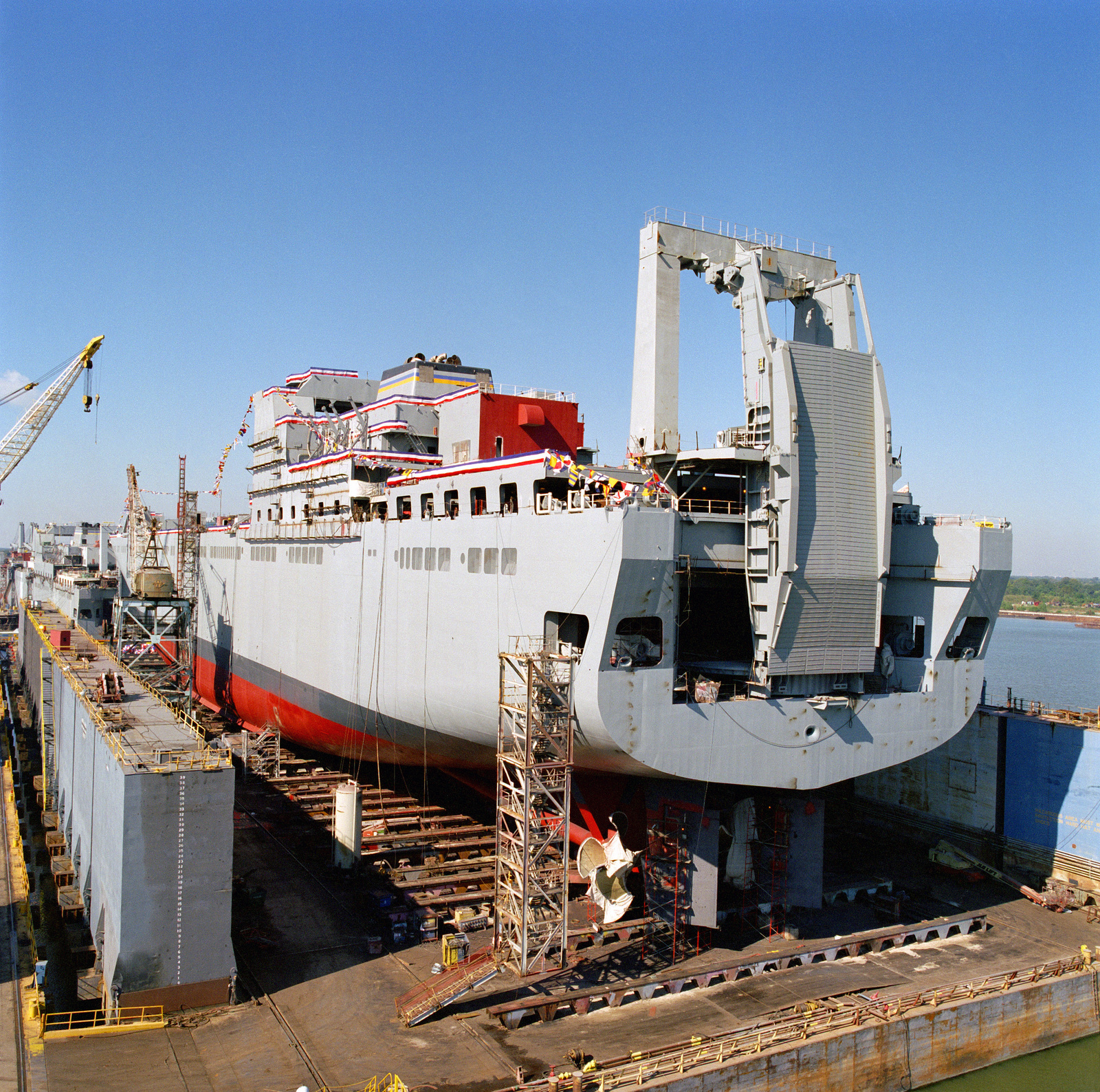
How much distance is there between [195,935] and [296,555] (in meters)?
16.7

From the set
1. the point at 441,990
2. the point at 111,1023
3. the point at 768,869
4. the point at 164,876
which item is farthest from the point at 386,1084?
the point at 768,869

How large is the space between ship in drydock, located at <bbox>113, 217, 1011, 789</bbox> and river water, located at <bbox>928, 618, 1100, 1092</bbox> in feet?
18.8

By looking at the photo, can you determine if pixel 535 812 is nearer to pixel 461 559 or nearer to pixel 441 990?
pixel 441 990

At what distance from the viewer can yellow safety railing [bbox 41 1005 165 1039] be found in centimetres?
1407

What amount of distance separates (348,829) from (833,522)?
42.1ft

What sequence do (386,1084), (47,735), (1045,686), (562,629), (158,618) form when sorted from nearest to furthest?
(386,1084) → (562,629) → (47,735) → (158,618) → (1045,686)

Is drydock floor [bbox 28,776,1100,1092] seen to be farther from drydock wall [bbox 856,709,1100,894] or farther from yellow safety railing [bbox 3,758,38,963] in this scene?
yellow safety railing [bbox 3,758,38,963]

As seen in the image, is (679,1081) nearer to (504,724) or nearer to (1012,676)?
(504,724)

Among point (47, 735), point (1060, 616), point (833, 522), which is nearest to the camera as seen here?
point (833, 522)

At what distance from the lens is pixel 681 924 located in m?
18.4

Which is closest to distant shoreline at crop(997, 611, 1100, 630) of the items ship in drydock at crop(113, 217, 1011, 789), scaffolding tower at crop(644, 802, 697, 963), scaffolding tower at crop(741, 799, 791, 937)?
ship in drydock at crop(113, 217, 1011, 789)

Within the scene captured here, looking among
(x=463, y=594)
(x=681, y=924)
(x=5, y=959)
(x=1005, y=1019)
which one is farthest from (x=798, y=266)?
(x=5, y=959)

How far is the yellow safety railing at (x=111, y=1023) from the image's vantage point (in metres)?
14.1

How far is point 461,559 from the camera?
69.9ft
